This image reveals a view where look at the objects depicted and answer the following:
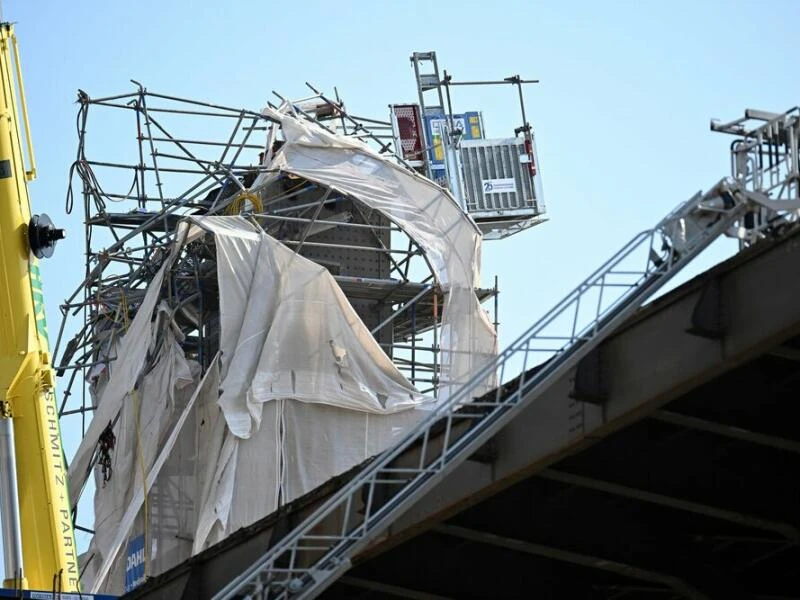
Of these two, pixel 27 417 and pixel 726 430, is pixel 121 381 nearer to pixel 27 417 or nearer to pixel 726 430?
pixel 27 417

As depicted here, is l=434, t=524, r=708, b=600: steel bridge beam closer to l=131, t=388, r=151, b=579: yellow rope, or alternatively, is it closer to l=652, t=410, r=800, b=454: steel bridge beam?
l=652, t=410, r=800, b=454: steel bridge beam

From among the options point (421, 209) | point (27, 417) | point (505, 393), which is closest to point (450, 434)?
point (505, 393)

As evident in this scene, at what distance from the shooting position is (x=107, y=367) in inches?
1492

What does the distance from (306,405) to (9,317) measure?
8.38m

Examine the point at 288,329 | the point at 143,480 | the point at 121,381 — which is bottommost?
the point at 143,480

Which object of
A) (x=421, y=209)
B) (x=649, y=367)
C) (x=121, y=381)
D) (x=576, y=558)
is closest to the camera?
(x=649, y=367)

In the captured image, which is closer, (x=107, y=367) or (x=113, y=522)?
(x=113, y=522)

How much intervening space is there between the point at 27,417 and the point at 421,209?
12.5 metres

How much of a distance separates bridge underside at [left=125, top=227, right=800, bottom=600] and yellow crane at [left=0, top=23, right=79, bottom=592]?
2.84m

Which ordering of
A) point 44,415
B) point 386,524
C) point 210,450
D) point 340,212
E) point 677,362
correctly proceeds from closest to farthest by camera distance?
point 677,362 → point 386,524 → point 44,415 → point 210,450 → point 340,212

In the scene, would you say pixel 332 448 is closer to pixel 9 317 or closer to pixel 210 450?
pixel 210 450

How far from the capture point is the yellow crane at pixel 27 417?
2606 centimetres

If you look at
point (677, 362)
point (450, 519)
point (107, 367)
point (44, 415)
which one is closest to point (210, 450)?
point (107, 367)

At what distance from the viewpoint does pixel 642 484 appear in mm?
19547
